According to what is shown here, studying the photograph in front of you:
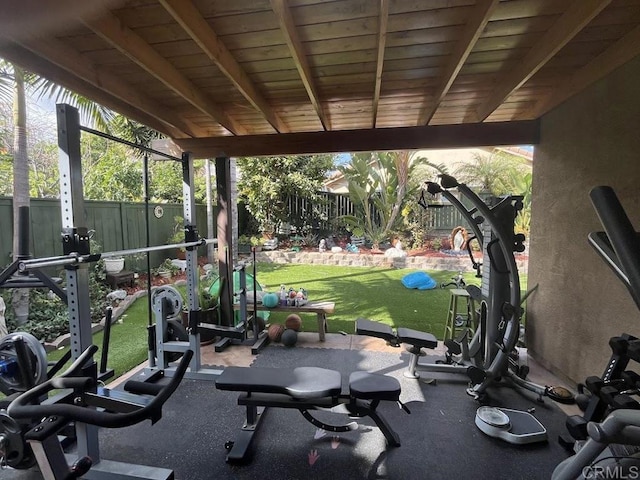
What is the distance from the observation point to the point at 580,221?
2693mm

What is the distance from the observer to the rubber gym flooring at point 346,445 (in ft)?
6.35

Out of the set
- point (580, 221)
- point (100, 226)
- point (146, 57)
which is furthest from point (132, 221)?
point (580, 221)

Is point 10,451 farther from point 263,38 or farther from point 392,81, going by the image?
point 392,81

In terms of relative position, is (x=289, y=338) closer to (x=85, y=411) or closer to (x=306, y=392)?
(x=306, y=392)

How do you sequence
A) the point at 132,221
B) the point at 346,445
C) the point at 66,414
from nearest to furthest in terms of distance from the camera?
the point at 66,414 < the point at 346,445 < the point at 132,221

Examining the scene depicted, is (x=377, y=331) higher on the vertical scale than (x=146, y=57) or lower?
lower

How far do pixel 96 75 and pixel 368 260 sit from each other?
274 inches

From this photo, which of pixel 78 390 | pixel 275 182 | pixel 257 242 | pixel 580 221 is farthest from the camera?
pixel 257 242

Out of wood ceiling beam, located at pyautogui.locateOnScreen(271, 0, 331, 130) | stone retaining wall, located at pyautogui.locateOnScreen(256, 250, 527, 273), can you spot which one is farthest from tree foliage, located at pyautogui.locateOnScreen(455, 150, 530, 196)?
wood ceiling beam, located at pyautogui.locateOnScreen(271, 0, 331, 130)

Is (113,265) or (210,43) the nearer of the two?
(210,43)

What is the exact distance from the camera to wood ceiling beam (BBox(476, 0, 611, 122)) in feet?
5.59

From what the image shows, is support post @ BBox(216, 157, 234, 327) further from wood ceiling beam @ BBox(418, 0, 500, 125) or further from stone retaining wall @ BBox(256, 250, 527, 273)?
stone retaining wall @ BBox(256, 250, 527, 273)

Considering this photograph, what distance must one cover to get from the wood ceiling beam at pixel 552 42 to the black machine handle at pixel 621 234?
1.26 meters

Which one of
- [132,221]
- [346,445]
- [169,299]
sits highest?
[132,221]
